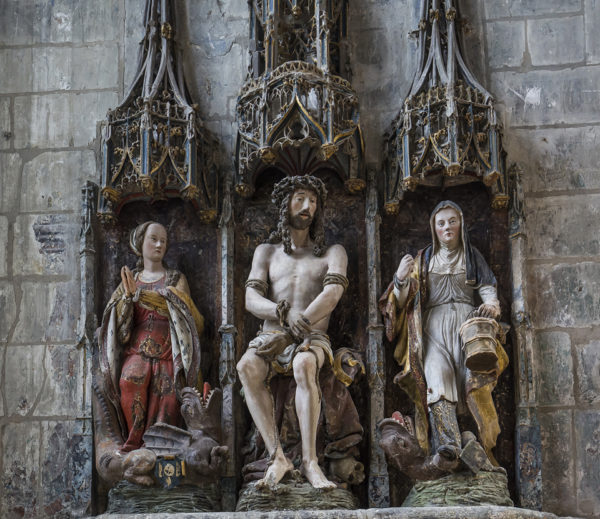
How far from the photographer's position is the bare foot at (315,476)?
7344mm

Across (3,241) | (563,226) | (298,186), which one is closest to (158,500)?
(298,186)

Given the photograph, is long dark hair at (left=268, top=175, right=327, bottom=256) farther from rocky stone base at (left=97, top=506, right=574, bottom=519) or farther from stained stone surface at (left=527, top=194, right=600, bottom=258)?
rocky stone base at (left=97, top=506, right=574, bottom=519)

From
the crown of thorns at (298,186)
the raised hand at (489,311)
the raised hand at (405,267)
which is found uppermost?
the crown of thorns at (298,186)

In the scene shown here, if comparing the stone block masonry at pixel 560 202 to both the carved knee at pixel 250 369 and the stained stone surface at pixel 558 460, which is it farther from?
the carved knee at pixel 250 369

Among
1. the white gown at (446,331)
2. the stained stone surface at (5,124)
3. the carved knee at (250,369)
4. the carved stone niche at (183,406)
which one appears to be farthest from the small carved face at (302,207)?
the stained stone surface at (5,124)

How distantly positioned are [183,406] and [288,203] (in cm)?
145

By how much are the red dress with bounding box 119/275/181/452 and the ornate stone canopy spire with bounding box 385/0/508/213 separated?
1.75 metres

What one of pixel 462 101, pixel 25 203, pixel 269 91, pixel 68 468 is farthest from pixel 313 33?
pixel 68 468

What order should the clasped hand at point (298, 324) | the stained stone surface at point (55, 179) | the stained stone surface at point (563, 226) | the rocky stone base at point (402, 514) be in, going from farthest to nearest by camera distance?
the stained stone surface at point (55, 179), the stained stone surface at point (563, 226), the clasped hand at point (298, 324), the rocky stone base at point (402, 514)

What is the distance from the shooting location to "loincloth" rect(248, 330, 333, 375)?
770cm

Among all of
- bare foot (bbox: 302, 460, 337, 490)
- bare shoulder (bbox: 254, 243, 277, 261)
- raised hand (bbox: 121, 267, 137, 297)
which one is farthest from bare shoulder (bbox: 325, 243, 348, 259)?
bare foot (bbox: 302, 460, 337, 490)

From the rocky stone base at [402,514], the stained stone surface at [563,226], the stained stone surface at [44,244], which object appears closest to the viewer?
the rocky stone base at [402,514]

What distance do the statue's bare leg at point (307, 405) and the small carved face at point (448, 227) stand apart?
122 cm

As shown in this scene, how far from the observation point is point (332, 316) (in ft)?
27.0
